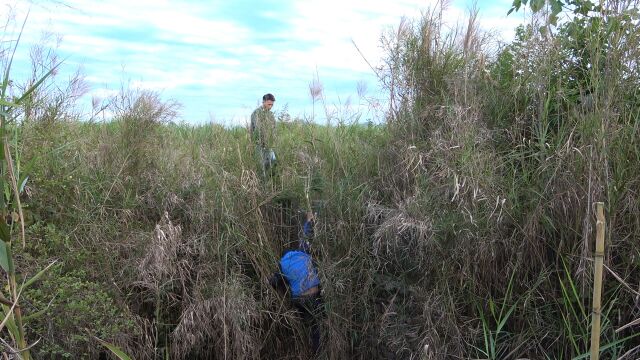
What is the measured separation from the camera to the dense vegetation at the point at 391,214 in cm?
396

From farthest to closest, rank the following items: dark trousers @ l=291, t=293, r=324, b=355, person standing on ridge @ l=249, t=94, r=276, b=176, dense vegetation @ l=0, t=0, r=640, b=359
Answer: person standing on ridge @ l=249, t=94, r=276, b=176 → dark trousers @ l=291, t=293, r=324, b=355 → dense vegetation @ l=0, t=0, r=640, b=359

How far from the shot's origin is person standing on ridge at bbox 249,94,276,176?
5645 mm

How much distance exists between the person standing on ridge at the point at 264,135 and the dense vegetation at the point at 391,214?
→ 9 cm

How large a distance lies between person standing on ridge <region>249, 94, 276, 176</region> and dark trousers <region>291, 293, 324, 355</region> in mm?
1258

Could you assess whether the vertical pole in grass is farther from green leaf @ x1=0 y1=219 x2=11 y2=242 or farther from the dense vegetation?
green leaf @ x1=0 y1=219 x2=11 y2=242

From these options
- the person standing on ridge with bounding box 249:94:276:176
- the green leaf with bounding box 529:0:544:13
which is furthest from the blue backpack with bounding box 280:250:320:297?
the green leaf with bounding box 529:0:544:13

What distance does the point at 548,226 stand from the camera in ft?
13.1

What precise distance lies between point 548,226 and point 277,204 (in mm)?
2308

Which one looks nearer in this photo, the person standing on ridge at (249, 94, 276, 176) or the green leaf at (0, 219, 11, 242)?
the green leaf at (0, 219, 11, 242)

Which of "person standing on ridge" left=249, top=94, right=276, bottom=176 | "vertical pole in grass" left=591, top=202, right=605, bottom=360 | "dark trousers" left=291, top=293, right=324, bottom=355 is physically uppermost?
"person standing on ridge" left=249, top=94, right=276, bottom=176

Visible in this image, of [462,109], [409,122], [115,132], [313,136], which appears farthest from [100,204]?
[462,109]

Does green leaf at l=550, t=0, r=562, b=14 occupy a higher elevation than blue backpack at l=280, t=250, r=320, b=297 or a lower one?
higher

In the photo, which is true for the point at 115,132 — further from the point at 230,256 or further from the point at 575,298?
the point at 575,298

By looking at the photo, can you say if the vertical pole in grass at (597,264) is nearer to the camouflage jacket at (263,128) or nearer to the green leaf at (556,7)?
the green leaf at (556,7)
